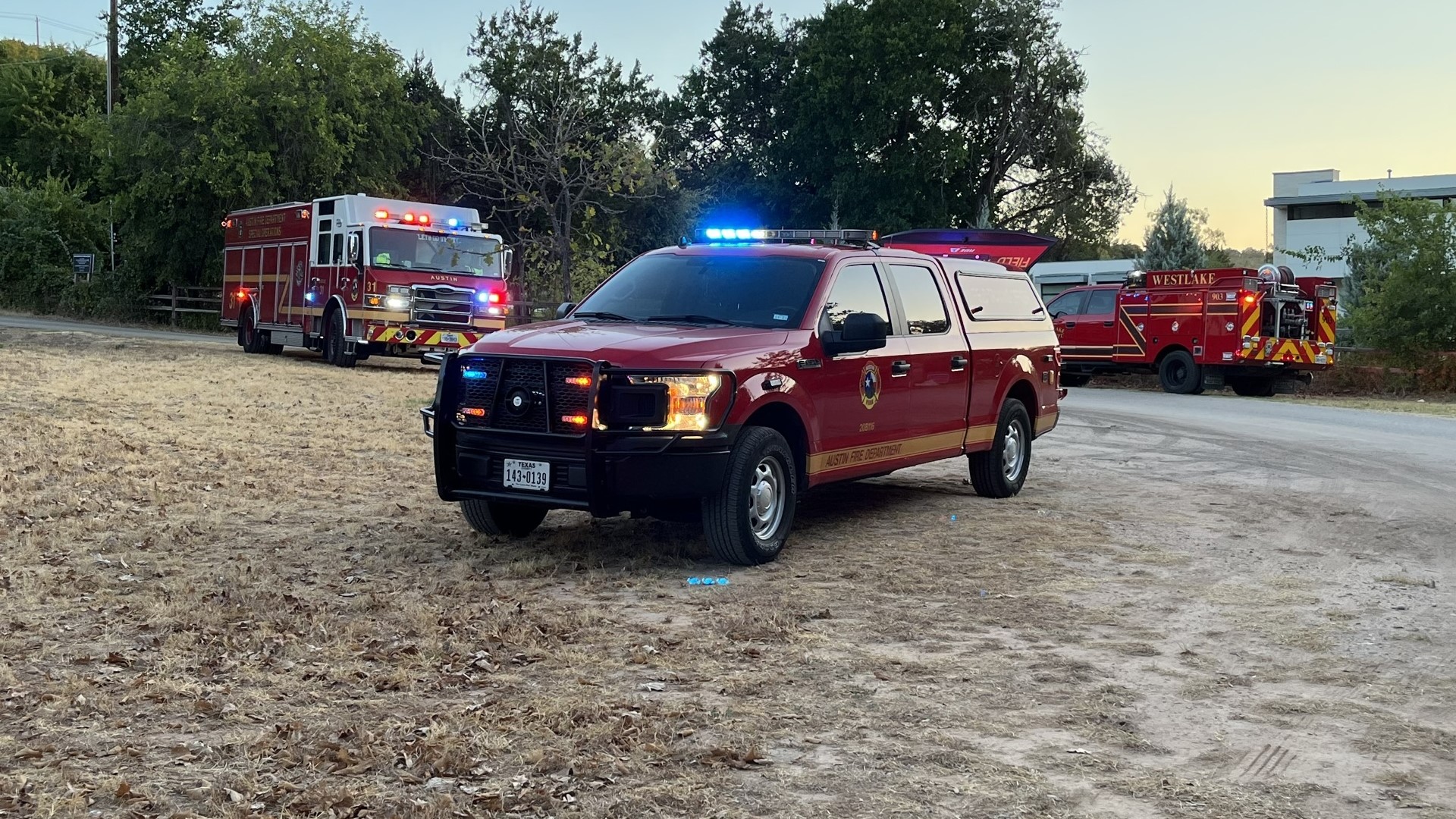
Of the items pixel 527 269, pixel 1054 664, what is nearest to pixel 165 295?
pixel 527 269

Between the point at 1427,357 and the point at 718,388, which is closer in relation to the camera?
the point at 718,388

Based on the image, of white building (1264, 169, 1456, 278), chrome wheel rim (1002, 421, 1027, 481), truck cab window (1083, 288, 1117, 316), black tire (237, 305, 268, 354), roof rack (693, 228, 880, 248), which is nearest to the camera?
roof rack (693, 228, 880, 248)

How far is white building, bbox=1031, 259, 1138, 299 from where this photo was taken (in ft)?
202

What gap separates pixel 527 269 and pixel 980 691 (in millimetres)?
34228

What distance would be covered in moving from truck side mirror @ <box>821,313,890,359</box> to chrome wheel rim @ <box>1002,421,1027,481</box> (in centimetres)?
288

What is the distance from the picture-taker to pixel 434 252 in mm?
24438

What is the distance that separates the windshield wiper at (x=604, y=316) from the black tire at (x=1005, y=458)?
10.9ft

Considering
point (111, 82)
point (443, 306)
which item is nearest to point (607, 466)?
point (443, 306)

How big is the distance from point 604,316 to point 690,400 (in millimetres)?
1572

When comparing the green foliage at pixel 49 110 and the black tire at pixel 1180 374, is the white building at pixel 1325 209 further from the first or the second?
the green foliage at pixel 49 110

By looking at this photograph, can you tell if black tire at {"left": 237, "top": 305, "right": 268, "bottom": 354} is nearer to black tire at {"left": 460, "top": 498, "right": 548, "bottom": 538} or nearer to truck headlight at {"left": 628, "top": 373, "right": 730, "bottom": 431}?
black tire at {"left": 460, "top": 498, "right": 548, "bottom": 538}

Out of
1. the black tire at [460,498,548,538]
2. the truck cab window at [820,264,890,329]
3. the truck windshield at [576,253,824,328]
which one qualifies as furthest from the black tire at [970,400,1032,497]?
the black tire at [460,498,548,538]

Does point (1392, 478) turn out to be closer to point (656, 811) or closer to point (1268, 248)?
point (656, 811)

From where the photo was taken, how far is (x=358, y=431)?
47.1ft
